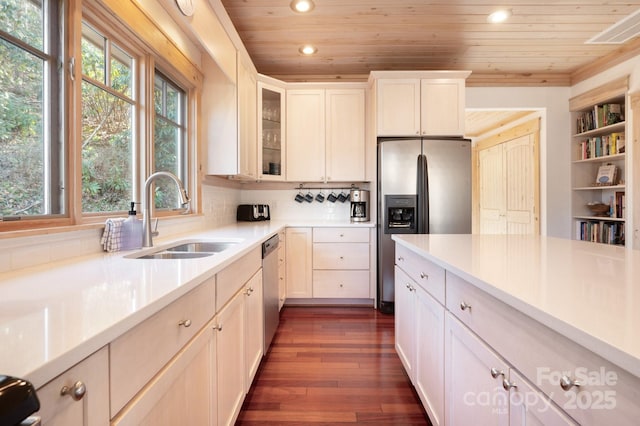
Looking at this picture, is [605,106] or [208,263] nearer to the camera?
[208,263]

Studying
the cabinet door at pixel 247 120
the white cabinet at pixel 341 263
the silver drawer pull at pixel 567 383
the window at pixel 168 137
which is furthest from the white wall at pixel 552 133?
the silver drawer pull at pixel 567 383

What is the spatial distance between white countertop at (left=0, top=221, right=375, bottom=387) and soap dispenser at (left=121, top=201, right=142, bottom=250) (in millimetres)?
265

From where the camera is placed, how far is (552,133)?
3771 mm

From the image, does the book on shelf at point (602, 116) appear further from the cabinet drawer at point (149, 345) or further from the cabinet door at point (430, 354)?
the cabinet drawer at point (149, 345)

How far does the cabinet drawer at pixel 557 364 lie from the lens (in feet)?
1.69

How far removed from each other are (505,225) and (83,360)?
5854mm

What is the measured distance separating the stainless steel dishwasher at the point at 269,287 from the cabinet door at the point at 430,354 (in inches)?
38.4

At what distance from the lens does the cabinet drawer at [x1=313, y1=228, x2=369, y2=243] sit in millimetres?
3180

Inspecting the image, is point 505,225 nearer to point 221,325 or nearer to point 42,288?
point 221,325

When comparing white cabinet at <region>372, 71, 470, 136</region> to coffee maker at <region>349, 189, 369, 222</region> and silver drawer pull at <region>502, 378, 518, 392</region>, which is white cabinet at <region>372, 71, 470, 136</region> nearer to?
coffee maker at <region>349, 189, 369, 222</region>

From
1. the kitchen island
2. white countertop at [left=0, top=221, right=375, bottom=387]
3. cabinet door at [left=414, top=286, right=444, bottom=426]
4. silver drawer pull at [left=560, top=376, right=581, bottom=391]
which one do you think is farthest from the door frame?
white countertop at [left=0, top=221, right=375, bottom=387]

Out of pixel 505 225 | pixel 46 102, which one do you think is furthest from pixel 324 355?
pixel 505 225

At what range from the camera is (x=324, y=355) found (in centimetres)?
218

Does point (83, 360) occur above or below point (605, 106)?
below
